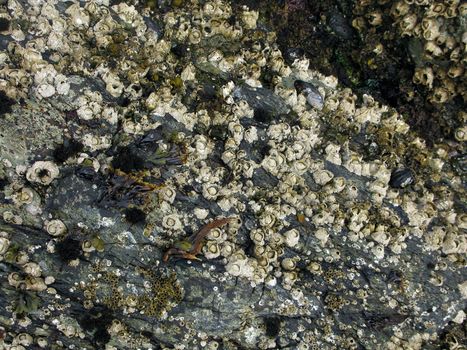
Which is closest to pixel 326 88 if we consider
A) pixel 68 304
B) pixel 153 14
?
pixel 153 14

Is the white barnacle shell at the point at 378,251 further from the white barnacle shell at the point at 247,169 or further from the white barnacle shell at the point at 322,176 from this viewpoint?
the white barnacle shell at the point at 247,169

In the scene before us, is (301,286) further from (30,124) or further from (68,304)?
(30,124)

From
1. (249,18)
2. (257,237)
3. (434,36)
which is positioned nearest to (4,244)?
(257,237)

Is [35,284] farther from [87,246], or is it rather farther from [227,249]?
[227,249]

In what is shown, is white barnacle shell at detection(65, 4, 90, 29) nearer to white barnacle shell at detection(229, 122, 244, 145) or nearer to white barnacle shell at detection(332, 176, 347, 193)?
white barnacle shell at detection(229, 122, 244, 145)

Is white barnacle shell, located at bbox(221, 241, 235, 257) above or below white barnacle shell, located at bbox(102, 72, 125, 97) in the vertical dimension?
below

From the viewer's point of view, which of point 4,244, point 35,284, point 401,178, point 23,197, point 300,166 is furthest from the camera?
point 401,178

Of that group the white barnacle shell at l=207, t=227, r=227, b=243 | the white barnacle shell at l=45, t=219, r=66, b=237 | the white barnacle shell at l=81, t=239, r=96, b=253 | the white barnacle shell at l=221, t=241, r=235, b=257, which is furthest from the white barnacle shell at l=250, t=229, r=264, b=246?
the white barnacle shell at l=45, t=219, r=66, b=237
